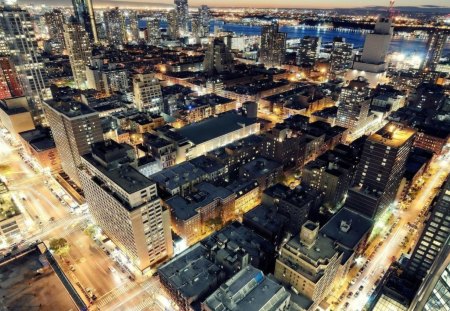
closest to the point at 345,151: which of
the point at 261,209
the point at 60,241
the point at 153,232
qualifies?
the point at 261,209

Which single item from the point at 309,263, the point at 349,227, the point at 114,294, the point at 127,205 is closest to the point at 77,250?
the point at 114,294

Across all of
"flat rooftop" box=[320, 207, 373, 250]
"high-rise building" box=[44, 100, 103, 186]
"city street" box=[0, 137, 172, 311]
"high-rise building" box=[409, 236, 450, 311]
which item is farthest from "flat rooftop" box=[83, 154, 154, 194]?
"high-rise building" box=[409, 236, 450, 311]

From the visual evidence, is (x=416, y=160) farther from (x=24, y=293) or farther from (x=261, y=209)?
(x=24, y=293)

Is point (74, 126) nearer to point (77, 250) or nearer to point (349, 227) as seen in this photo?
point (77, 250)

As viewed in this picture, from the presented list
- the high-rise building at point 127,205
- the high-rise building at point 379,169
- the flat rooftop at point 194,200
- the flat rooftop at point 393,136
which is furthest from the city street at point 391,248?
the high-rise building at point 127,205

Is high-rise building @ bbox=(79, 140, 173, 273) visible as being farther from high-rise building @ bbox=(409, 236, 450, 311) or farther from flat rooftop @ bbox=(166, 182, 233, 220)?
high-rise building @ bbox=(409, 236, 450, 311)

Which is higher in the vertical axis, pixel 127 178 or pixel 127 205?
pixel 127 178
